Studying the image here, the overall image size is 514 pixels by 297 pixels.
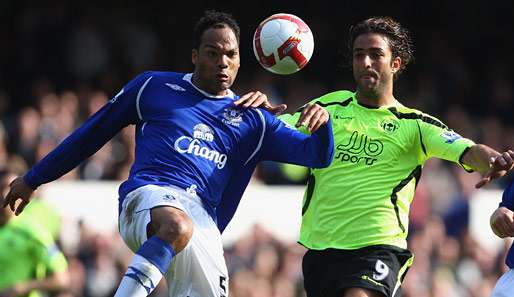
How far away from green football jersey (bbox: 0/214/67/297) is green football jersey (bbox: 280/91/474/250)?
3.01 metres

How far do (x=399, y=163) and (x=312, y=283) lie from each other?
1.03 metres

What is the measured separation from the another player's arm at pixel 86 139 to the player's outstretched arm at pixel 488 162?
88.2 inches

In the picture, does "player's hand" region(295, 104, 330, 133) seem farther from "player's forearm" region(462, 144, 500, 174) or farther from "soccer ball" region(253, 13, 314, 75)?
"player's forearm" region(462, 144, 500, 174)

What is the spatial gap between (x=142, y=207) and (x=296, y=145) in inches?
48.7

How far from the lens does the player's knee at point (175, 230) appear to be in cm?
766

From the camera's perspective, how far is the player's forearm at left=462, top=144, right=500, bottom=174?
8.03m

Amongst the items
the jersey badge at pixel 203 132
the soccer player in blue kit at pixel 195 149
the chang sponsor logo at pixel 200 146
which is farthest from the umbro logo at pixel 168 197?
the jersey badge at pixel 203 132

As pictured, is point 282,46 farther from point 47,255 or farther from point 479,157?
point 47,255

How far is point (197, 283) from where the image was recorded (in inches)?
317

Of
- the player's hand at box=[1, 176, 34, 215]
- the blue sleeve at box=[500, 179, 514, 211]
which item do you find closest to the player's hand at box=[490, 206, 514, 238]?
the blue sleeve at box=[500, 179, 514, 211]

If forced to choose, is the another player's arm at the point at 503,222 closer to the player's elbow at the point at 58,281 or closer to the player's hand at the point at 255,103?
the player's hand at the point at 255,103

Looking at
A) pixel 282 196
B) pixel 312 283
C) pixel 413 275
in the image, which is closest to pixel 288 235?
pixel 282 196

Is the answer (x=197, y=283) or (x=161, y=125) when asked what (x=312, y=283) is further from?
(x=161, y=125)

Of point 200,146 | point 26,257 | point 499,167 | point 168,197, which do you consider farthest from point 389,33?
point 26,257
